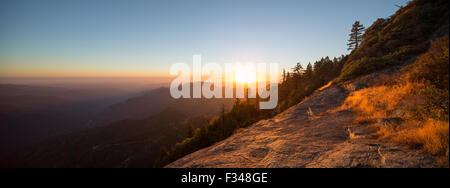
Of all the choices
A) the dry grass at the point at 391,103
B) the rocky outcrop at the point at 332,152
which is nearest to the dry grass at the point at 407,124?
the dry grass at the point at 391,103

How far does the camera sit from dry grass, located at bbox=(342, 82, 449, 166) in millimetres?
3148

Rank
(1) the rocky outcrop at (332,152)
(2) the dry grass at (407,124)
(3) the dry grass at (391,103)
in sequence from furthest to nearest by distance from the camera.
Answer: (3) the dry grass at (391,103) < (1) the rocky outcrop at (332,152) < (2) the dry grass at (407,124)

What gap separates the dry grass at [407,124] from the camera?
3148 mm

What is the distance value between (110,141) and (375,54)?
161343mm

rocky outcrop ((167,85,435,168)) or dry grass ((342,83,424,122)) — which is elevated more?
dry grass ((342,83,424,122))

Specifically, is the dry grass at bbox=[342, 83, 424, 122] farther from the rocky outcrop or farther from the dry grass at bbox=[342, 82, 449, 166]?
the rocky outcrop

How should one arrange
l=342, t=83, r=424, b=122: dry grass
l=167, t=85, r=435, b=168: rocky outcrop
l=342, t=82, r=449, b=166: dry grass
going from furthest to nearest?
l=342, t=83, r=424, b=122: dry grass → l=167, t=85, r=435, b=168: rocky outcrop → l=342, t=82, r=449, b=166: dry grass

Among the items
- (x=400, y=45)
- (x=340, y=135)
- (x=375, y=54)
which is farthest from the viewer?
(x=375, y=54)

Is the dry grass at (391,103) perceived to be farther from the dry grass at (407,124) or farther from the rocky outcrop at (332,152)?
the rocky outcrop at (332,152)

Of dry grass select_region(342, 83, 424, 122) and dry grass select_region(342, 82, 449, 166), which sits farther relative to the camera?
dry grass select_region(342, 83, 424, 122)

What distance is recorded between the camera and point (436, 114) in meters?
4.04

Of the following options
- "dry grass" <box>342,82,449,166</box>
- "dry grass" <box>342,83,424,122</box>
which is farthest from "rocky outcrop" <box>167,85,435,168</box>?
"dry grass" <box>342,83,424,122</box>
